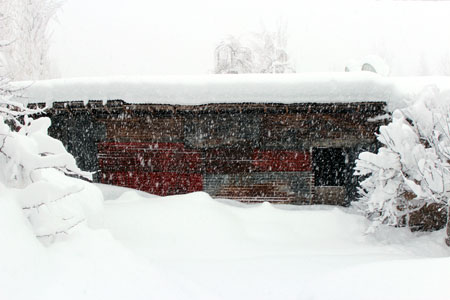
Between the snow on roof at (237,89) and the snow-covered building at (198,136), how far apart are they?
2cm

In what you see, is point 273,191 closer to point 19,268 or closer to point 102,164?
point 102,164

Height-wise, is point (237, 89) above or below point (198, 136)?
above

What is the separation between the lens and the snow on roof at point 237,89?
20.6 feet

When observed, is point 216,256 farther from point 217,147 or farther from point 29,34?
point 29,34

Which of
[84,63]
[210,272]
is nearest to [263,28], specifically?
[210,272]

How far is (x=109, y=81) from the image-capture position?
650 centimetres

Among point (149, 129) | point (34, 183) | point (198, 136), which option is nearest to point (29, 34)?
point (149, 129)

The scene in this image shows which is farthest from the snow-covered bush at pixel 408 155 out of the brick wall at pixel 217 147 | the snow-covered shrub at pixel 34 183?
the snow-covered shrub at pixel 34 183

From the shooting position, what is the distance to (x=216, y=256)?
186 inches

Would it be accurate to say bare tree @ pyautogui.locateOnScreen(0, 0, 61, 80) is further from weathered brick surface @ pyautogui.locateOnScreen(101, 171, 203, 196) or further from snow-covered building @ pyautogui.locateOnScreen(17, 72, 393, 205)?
weathered brick surface @ pyautogui.locateOnScreen(101, 171, 203, 196)

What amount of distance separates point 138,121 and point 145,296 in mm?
4576

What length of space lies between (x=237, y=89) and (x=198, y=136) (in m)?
1.27

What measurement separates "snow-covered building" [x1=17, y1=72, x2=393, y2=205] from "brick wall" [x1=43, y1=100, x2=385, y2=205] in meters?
0.02

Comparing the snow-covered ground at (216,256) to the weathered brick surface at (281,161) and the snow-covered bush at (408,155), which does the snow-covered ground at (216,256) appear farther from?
the weathered brick surface at (281,161)
